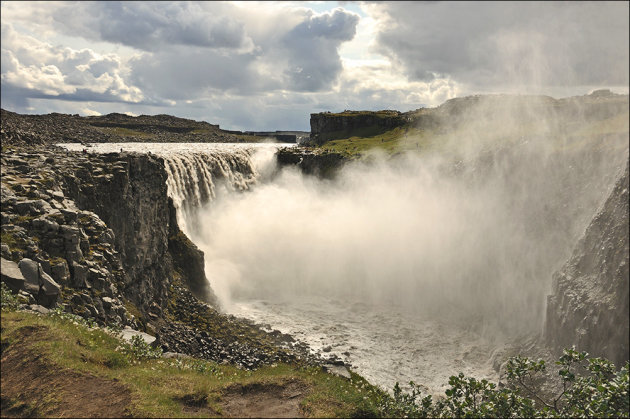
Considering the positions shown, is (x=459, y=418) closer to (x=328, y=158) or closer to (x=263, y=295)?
(x=263, y=295)

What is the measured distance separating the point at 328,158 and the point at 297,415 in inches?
3137

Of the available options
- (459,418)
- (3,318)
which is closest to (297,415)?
(459,418)

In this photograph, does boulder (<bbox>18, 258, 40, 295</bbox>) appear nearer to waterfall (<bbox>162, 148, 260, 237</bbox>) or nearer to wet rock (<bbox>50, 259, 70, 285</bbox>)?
wet rock (<bbox>50, 259, 70, 285</bbox>)

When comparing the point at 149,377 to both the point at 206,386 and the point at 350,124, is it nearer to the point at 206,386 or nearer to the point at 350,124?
the point at 206,386

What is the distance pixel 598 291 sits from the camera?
27141mm

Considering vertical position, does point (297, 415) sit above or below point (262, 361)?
above

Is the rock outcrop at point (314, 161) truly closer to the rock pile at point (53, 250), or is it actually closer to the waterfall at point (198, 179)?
the waterfall at point (198, 179)

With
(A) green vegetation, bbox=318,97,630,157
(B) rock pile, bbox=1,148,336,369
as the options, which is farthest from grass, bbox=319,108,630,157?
(B) rock pile, bbox=1,148,336,369

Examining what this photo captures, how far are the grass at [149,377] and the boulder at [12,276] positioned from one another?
76.8 inches

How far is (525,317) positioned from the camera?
3791 cm

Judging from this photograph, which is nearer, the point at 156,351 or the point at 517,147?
the point at 156,351

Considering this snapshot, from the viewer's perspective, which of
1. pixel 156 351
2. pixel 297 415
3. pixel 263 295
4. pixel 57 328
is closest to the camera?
pixel 297 415

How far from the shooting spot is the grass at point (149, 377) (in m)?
13.5

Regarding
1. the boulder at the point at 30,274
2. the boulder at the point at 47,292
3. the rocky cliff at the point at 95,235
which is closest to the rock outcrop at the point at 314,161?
the rocky cliff at the point at 95,235
